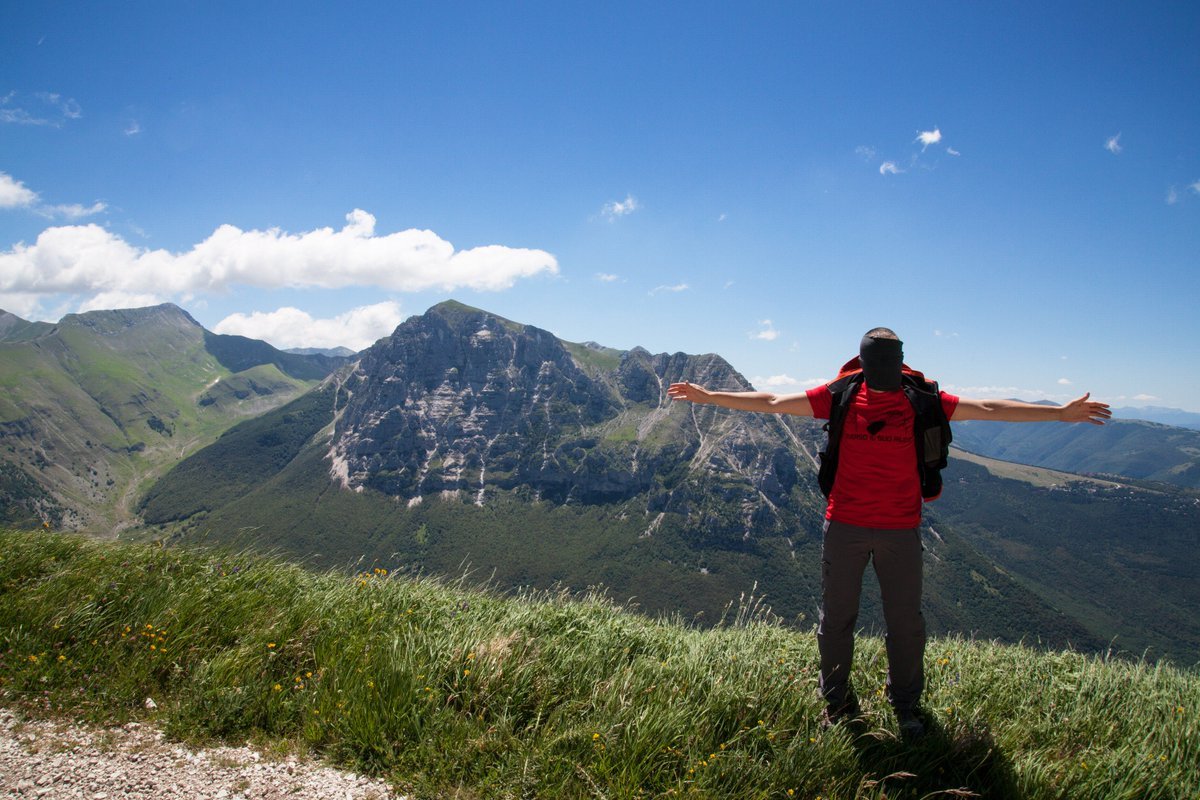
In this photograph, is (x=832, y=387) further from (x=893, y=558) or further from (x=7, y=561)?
(x=7, y=561)

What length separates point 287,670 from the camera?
480cm

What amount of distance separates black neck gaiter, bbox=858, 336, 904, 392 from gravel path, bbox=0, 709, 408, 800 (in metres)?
5.10

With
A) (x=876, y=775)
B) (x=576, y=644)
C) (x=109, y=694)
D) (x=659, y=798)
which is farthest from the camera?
(x=576, y=644)

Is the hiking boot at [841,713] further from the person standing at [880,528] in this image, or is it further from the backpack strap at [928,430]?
the backpack strap at [928,430]

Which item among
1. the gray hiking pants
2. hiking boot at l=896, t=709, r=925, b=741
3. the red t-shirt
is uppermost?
the red t-shirt

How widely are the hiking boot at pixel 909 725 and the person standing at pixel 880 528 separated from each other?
0.02m

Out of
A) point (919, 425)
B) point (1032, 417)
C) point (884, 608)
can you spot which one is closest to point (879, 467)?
point (919, 425)

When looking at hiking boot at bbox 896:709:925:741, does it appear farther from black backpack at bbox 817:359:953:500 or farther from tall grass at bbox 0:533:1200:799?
black backpack at bbox 817:359:953:500

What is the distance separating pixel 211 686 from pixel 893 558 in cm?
604

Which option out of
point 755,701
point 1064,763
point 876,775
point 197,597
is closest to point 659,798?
point 755,701

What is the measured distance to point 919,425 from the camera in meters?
5.14

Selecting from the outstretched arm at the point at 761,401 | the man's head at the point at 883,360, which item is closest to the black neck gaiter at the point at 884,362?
the man's head at the point at 883,360

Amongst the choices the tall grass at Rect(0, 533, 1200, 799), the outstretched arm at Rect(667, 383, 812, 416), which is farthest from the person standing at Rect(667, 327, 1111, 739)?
the outstretched arm at Rect(667, 383, 812, 416)

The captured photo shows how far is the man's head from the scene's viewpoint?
502cm
